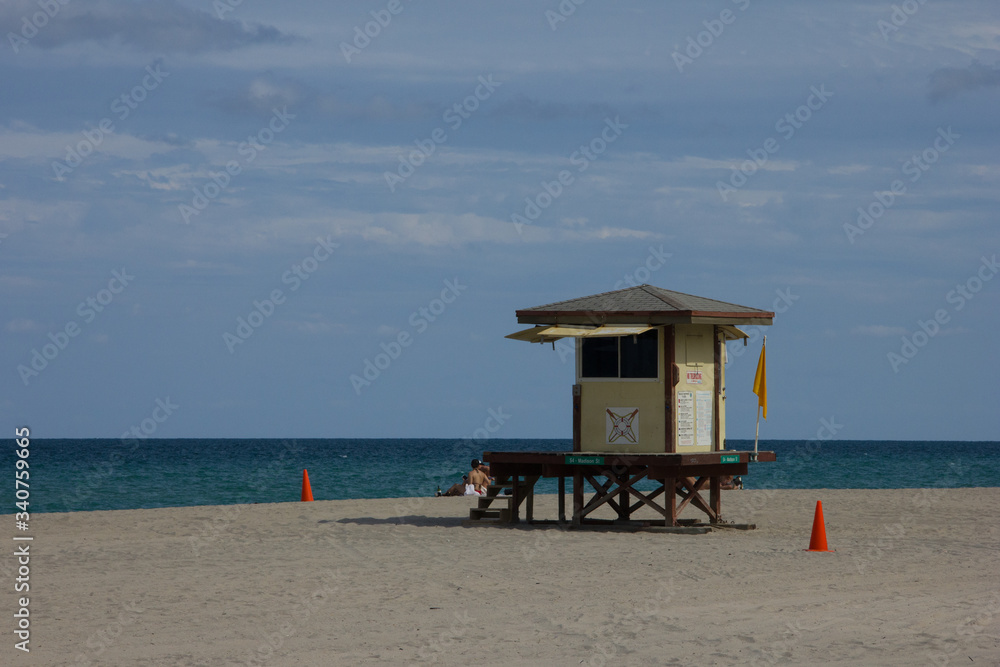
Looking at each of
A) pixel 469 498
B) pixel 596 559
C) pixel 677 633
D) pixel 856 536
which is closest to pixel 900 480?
pixel 469 498

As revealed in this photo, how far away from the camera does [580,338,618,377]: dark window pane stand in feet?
56.4

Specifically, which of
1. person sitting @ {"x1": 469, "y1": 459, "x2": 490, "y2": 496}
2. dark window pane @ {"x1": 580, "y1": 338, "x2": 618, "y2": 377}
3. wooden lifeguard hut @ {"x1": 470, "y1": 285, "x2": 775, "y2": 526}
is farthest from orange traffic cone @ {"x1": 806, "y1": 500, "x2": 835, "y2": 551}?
person sitting @ {"x1": 469, "y1": 459, "x2": 490, "y2": 496}

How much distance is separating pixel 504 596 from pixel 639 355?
6.48 metres

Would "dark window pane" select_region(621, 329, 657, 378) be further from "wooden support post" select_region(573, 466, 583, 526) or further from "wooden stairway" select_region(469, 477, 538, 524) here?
"wooden stairway" select_region(469, 477, 538, 524)

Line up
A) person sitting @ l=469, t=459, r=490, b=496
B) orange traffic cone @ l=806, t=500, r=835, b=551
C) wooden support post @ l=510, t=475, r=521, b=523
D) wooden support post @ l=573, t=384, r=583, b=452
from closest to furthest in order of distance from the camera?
orange traffic cone @ l=806, t=500, r=835, b=551
wooden support post @ l=573, t=384, r=583, b=452
wooden support post @ l=510, t=475, r=521, b=523
person sitting @ l=469, t=459, r=490, b=496

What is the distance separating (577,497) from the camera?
700 inches

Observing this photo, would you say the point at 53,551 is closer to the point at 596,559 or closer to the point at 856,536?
the point at 596,559

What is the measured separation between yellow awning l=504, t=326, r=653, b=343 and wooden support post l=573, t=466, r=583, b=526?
85.0 inches

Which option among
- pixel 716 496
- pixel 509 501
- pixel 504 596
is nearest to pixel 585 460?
pixel 509 501

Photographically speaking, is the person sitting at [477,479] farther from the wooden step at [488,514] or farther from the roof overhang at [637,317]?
the roof overhang at [637,317]

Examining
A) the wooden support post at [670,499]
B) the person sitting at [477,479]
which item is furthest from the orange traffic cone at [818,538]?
the person sitting at [477,479]

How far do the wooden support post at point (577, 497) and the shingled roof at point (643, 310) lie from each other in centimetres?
241

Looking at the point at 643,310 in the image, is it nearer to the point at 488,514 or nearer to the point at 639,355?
the point at 639,355

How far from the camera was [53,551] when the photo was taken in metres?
15.3
